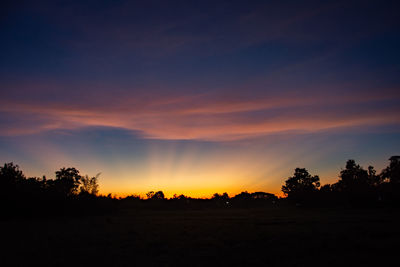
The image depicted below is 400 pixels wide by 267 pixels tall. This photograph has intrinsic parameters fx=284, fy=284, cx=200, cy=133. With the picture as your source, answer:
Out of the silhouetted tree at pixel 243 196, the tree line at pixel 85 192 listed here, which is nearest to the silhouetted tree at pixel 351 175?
the tree line at pixel 85 192

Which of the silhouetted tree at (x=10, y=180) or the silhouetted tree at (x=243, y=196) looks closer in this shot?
the silhouetted tree at (x=10, y=180)

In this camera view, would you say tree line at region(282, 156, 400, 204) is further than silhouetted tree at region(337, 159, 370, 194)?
No

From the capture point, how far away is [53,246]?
1487 centimetres

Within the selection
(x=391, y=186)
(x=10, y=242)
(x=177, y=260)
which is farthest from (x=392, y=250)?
(x=391, y=186)

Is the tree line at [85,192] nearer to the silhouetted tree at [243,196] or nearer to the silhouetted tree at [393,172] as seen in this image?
the silhouetted tree at [393,172]

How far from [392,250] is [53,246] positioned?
53.2ft

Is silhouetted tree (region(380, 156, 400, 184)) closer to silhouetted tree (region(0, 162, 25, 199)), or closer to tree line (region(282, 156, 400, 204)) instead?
tree line (region(282, 156, 400, 204))

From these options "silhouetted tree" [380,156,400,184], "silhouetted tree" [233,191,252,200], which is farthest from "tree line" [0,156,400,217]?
"silhouetted tree" [233,191,252,200]

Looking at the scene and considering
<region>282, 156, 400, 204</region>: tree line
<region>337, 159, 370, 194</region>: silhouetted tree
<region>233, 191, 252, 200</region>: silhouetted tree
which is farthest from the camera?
<region>233, 191, 252, 200</region>: silhouetted tree

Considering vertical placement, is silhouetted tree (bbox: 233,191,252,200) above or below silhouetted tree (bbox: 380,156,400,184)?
below

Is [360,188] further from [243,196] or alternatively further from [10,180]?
[243,196]

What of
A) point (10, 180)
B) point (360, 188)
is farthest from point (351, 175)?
point (10, 180)

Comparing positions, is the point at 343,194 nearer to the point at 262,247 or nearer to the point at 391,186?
the point at 391,186

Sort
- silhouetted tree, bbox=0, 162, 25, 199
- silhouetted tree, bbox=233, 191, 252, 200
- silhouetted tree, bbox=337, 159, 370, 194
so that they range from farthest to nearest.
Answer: silhouetted tree, bbox=233, 191, 252, 200 < silhouetted tree, bbox=337, 159, 370, 194 < silhouetted tree, bbox=0, 162, 25, 199
